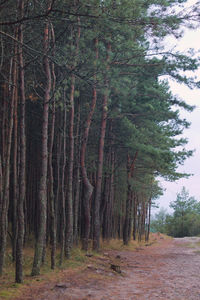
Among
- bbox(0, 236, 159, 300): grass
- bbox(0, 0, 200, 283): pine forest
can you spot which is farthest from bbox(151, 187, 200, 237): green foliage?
bbox(0, 236, 159, 300): grass

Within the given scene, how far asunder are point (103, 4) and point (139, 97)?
1254cm

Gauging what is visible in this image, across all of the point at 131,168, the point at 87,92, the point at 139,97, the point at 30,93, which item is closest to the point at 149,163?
the point at 131,168

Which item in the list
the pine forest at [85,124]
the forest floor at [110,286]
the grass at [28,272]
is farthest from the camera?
the pine forest at [85,124]

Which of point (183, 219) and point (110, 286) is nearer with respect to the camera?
A: point (110, 286)

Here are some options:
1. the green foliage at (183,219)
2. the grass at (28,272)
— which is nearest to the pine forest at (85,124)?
the grass at (28,272)

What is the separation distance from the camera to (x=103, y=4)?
728cm

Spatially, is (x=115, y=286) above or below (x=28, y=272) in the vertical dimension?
below

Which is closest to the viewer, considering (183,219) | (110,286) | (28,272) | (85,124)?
(110,286)

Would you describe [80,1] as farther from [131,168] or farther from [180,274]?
[131,168]

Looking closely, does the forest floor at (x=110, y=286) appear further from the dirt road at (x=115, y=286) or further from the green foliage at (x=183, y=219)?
the green foliage at (x=183, y=219)

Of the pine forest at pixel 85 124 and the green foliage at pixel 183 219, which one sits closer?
the pine forest at pixel 85 124

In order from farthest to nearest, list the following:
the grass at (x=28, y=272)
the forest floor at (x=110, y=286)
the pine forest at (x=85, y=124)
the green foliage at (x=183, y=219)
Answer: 1. the green foliage at (x=183, y=219)
2. the pine forest at (x=85, y=124)
3. the forest floor at (x=110, y=286)
4. the grass at (x=28, y=272)

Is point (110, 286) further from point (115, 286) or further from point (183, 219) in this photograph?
point (183, 219)

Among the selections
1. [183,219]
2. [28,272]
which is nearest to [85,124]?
[28,272]
